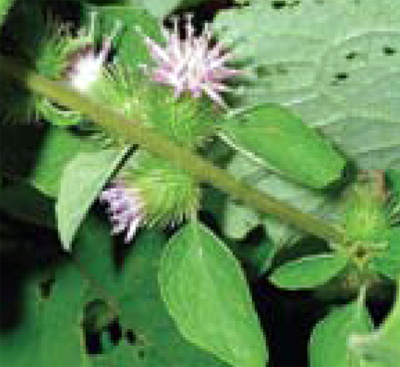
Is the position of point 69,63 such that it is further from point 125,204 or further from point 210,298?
point 210,298

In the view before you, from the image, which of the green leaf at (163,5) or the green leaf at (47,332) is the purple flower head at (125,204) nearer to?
the green leaf at (163,5)

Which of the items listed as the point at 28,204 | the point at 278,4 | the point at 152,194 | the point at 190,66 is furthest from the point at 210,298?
the point at 28,204

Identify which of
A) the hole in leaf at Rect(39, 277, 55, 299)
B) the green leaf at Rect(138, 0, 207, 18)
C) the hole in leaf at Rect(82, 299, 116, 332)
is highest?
the green leaf at Rect(138, 0, 207, 18)

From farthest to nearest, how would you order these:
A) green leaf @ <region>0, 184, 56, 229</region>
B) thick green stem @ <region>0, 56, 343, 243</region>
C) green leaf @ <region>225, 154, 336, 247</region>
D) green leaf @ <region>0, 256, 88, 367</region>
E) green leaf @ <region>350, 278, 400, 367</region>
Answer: green leaf @ <region>0, 256, 88, 367</region>
green leaf @ <region>0, 184, 56, 229</region>
green leaf @ <region>225, 154, 336, 247</region>
thick green stem @ <region>0, 56, 343, 243</region>
green leaf @ <region>350, 278, 400, 367</region>

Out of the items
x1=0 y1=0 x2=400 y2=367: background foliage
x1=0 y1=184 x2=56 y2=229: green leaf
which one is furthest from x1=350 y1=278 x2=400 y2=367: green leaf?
x1=0 y1=184 x2=56 y2=229: green leaf

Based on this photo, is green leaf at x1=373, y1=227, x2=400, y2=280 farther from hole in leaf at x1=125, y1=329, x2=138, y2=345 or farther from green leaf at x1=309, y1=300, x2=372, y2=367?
hole in leaf at x1=125, y1=329, x2=138, y2=345

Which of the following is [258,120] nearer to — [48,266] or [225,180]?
[225,180]
